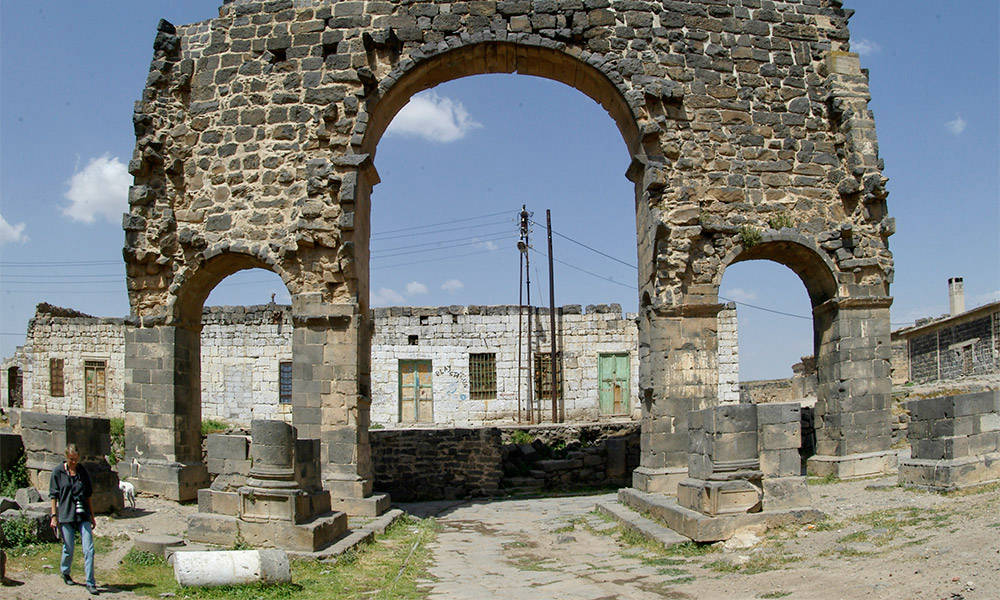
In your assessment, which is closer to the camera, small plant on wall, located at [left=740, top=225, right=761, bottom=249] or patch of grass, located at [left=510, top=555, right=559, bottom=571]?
patch of grass, located at [left=510, top=555, right=559, bottom=571]

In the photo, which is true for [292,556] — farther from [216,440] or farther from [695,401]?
[695,401]

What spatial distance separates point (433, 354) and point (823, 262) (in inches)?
599

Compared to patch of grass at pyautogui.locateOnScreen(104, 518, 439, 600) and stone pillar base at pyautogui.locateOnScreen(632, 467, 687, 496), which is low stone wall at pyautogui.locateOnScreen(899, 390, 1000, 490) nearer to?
stone pillar base at pyautogui.locateOnScreen(632, 467, 687, 496)

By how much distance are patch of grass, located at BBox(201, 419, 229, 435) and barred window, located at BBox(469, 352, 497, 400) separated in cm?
768

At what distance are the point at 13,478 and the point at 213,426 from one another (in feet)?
45.2

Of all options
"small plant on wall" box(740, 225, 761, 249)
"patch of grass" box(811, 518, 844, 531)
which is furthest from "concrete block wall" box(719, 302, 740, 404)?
"patch of grass" box(811, 518, 844, 531)

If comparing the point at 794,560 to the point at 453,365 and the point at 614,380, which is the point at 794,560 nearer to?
the point at 614,380

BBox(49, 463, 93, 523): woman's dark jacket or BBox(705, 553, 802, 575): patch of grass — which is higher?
BBox(49, 463, 93, 523): woman's dark jacket

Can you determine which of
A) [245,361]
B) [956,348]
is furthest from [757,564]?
[956,348]

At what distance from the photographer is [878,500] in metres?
9.53

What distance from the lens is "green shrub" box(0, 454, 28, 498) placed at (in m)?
9.67

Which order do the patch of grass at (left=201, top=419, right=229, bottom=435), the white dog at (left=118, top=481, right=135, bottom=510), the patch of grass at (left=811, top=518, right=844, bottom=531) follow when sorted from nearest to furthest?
the patch of grass at (left=811, top=518, right=844, bottom=531), the white dog at (left=118, top=481, right=135, bottom=510), the patch of grass at (left=201, top=419, right=229, bottom=435)

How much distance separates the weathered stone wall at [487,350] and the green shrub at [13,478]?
615 inches

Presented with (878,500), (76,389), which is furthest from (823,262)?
(76,389)
